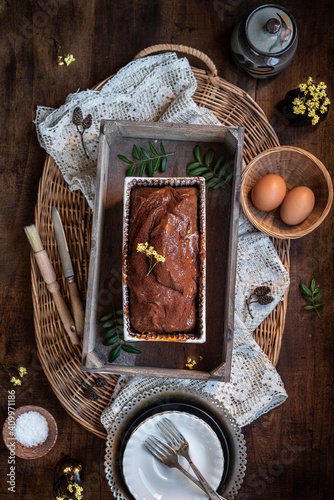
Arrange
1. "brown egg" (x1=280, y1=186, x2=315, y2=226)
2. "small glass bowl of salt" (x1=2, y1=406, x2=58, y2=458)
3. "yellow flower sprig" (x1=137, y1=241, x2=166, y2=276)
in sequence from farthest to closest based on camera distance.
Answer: "small glass bowl of salt" (x1=2, y1=406, x2=58, y2=458) < "brown egg" (x1=280, y1=186, x2=315, y2=226) < "yellow flower sprig" (x1=137, y1=241, x2=166, y2=276)

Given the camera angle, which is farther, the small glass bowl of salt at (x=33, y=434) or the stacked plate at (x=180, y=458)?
the small glass bowl of salt at (x=33, y=434)

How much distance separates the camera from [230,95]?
1.67 metres

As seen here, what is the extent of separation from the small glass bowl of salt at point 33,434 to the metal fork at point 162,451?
0.42 metres

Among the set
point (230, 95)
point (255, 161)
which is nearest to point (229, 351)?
point (255, 161)

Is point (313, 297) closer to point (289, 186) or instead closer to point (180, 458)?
point (289, 186)

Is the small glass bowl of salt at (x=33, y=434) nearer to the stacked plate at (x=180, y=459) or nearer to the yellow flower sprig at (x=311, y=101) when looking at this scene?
the stacked plate at (x=180, y=459)

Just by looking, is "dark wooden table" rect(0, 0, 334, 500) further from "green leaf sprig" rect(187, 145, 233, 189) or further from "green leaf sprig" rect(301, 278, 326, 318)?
"green leaf sprig" rect(187, 145, 233, 189)

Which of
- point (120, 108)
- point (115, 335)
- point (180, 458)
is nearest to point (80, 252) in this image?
point (115, 335)

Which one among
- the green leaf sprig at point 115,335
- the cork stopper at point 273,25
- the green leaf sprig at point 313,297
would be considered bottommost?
the green leaf sprig at point 115,335

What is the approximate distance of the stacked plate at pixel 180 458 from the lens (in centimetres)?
148

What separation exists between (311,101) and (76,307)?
1223 mm

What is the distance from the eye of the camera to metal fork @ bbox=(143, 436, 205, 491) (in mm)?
1475

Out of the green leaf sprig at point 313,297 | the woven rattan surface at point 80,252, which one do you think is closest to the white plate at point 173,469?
the woven rattan surface at point 80,252

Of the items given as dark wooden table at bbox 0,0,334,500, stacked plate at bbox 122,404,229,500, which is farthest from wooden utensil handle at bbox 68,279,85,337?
stacked plate at bbox 122,404,229,500
